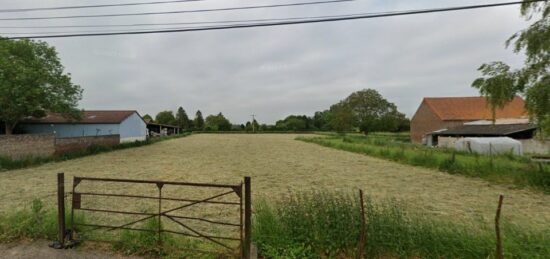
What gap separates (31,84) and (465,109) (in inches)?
1887

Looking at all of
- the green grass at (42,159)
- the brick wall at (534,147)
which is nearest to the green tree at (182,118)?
the green grass at (42,159)

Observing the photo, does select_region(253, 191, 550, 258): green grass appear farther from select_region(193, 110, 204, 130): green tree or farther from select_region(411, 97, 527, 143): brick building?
select_region(193, 110, 204, 130): green tree

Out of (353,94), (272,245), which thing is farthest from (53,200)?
(353,94)

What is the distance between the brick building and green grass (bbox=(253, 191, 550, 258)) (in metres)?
39.0

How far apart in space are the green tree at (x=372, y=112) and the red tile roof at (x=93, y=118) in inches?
1606

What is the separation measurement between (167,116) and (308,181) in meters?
74.0

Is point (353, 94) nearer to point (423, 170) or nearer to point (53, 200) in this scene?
point (423, 170)

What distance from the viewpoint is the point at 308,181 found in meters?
10.8

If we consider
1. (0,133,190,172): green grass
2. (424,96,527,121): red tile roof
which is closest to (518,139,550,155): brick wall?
(424,96,527,121): red tile roof

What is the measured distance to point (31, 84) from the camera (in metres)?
16.8

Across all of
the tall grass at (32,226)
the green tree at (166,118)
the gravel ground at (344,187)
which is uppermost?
the green tree at (166,118)

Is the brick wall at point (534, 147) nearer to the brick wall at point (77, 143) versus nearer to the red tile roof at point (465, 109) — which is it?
the red tile roof at point (465, 109)

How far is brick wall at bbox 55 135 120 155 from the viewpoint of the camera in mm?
17047

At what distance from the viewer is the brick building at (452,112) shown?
122ft
